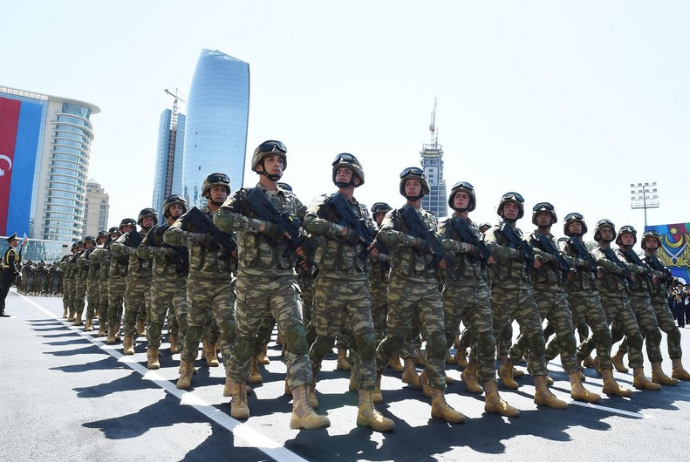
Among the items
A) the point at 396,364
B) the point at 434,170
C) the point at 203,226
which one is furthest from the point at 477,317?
the point at 434,170

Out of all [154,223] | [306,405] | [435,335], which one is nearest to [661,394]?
[435,335]

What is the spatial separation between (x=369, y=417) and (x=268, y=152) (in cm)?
260

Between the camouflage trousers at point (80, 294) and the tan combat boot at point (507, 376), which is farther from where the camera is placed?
the camouflage trousers at point (80, 294)

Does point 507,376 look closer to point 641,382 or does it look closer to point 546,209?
point 641,382

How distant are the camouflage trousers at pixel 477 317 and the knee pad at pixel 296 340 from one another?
5.99 ft

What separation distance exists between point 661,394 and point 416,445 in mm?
4392

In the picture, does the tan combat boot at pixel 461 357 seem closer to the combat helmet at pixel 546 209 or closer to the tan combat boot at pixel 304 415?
the combat helmet at pixel 546 209

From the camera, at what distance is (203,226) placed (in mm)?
5758

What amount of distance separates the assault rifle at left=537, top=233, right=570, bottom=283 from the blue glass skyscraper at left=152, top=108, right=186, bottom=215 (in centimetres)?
18867

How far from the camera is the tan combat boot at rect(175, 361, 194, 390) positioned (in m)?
5.50

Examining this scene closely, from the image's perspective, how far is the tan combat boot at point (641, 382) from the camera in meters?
6.37

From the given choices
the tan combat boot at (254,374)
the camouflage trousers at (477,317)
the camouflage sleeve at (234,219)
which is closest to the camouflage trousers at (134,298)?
the tan combat boot at (254,374)

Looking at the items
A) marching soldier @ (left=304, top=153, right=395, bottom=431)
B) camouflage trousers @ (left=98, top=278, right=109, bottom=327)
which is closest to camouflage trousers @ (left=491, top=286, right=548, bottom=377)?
marching soldier @ (left=304, top=153, right=395, bottom=431)

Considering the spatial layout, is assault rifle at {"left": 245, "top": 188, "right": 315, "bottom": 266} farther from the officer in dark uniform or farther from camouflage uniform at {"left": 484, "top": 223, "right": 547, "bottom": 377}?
the officer in dark uniform
